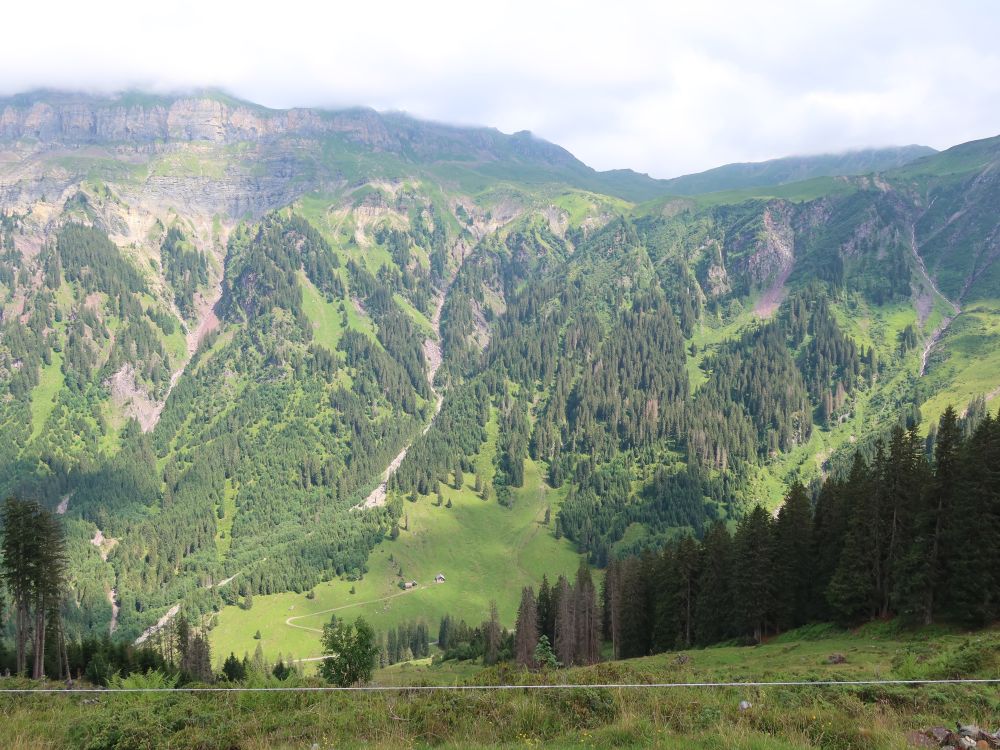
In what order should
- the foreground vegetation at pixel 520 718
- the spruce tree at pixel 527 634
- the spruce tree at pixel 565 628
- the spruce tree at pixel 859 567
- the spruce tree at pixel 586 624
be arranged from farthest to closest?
1. the spruce tree at pixel 527 634
2. the spruce tree at pixel 586 624
3. the spruce tree at pixel 565 628
4. the spruce tree at pixel 859 567
5. the foreground vegetation at pixel 520 718

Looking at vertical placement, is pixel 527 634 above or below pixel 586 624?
below

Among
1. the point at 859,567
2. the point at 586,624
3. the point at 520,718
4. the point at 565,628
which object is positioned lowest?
the point at 586,624

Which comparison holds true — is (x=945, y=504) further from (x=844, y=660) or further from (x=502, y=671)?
(x=502, y=671)

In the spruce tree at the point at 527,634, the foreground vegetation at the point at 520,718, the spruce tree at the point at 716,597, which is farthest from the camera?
the spruce tree at the point at 527,634

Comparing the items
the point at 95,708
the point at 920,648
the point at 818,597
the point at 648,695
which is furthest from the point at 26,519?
the point at 818,597

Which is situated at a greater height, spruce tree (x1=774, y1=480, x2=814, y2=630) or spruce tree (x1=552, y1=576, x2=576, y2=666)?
spruce tree (x1=774, y1=480, x2=814, y2=630)

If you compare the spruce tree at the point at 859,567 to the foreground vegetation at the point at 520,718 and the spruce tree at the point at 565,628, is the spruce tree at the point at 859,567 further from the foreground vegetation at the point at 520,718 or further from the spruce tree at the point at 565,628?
the foreground vegetation at the point at 520,718

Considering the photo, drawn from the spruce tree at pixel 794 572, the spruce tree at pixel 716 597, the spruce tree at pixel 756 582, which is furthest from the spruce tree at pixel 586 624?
the spruce tree at pixel 794 572

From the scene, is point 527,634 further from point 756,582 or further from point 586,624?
point 756,582

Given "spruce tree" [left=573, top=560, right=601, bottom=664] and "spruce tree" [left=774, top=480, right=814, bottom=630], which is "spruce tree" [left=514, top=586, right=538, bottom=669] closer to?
"spruce tree" [left=573, top=560, right=601, bottom=664]

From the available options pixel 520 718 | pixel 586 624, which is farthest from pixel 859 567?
pixel 520 718

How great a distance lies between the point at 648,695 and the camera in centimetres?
1791

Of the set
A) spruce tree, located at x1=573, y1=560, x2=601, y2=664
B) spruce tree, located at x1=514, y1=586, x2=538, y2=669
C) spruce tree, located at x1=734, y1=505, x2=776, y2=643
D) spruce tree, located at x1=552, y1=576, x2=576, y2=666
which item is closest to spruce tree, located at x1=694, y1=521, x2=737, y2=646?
spruce tree, located at x1=734, y1=505, x2=776, y2=643

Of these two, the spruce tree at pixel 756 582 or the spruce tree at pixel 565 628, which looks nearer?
the spruce tree at pixel 756 582
